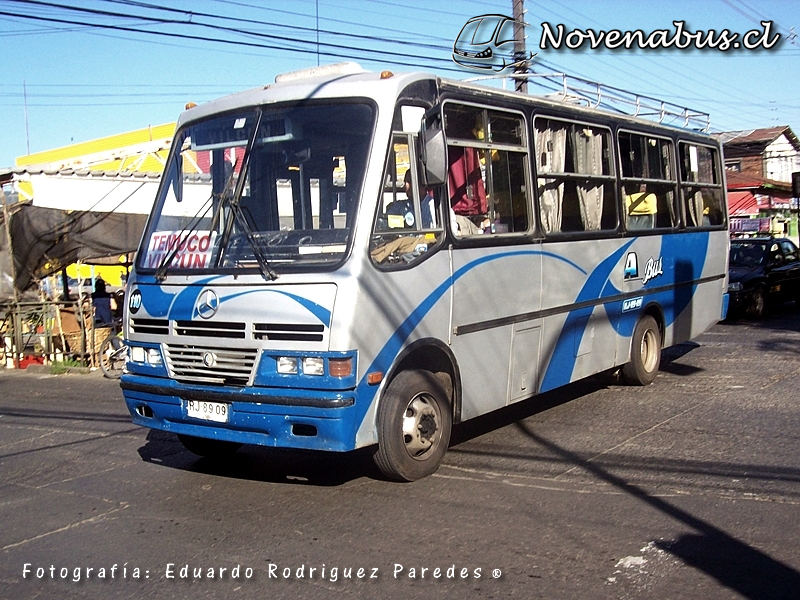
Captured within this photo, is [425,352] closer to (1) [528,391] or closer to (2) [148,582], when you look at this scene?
(1) [528,391]

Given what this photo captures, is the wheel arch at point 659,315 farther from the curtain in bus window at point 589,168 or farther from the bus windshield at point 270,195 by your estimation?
the bus windshield at point 270,195

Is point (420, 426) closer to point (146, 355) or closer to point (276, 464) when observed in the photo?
point (276, 464)

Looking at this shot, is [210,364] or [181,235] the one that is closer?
[210,364]

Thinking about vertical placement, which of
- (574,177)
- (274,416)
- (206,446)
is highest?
(574,177)

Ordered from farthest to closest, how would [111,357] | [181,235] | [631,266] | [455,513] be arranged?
[111,357], [631,266], [181,235], [455,513]

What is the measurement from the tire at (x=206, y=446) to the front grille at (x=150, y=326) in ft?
3.71

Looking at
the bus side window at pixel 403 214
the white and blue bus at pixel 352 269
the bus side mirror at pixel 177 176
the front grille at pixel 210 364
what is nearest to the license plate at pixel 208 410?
the white and blue bus at pixel 352 269

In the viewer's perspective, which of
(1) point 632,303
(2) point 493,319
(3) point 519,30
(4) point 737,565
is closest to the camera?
(4) point 737,565

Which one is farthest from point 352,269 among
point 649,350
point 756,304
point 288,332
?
point 756,304

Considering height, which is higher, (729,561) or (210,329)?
(210,329)

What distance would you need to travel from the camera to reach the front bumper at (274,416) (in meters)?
5.99

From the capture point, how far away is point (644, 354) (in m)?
10.7

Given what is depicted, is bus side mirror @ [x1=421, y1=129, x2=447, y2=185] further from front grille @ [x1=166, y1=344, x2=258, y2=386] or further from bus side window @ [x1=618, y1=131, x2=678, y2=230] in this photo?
bus side window @ [x1=618, y1=131, x2=678, y2=230]

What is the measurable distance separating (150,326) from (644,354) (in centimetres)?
624
